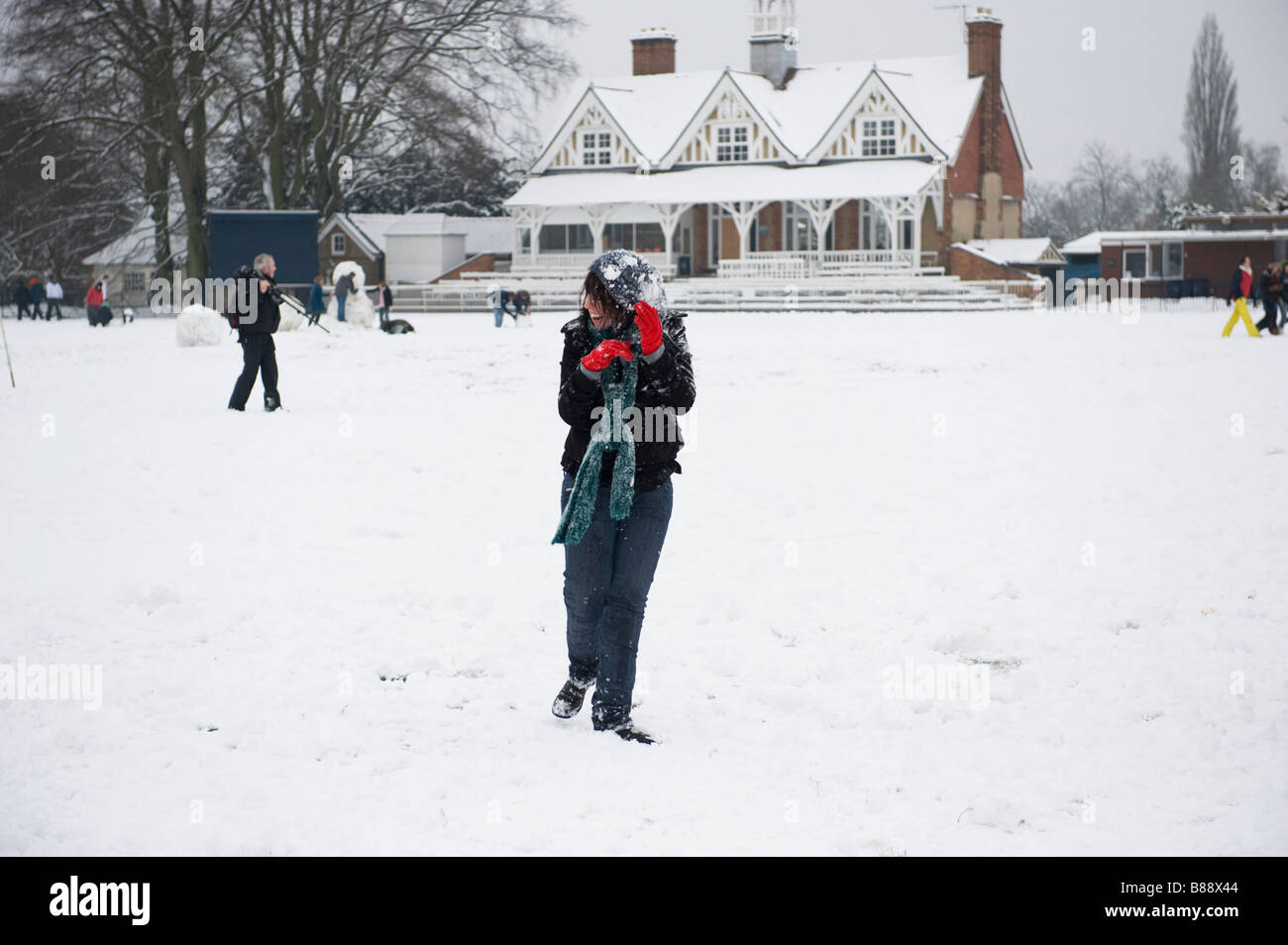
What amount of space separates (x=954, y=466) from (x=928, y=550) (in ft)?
10.1

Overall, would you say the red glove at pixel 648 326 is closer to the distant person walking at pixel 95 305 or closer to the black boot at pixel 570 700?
the black boot at pixel 570 700

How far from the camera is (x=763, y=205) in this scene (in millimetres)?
49438

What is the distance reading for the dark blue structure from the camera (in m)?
40.5

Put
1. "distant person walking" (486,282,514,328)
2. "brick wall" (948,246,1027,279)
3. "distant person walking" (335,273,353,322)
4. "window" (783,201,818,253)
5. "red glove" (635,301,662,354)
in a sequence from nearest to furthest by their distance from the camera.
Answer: "red glove" (635,301,662,354), "distant person walking" (335,273,353,322), "distant person walking" (486,282,514,328), "brick wall" (948,246,1027,279), "window" (783,201,818,253)

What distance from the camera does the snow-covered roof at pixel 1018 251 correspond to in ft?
164

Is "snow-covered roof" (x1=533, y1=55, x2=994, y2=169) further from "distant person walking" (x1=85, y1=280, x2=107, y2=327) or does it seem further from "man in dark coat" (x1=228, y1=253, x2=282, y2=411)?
"man in dark coat" (x1=228, y1=253, x2=282, y2=411)

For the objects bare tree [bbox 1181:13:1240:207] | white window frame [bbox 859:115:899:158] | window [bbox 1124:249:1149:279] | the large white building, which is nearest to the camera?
the large white building

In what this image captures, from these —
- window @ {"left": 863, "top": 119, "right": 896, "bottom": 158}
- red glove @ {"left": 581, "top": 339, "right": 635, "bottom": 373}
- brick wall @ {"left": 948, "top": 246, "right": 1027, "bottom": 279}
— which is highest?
window @ {"left": 863, "top": 119, "right": 896, "bottom": 158}

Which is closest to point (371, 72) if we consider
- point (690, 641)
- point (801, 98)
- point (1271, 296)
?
point (801, 98)

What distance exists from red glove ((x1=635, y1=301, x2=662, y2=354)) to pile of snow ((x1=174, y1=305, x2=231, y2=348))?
23265mm

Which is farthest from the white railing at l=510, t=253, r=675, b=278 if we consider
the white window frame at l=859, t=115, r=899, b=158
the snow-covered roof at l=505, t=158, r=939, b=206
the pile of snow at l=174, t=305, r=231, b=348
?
the pile of snow at l=174, t=305, r=231, b=348

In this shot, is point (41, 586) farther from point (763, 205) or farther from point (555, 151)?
point (555, 151)

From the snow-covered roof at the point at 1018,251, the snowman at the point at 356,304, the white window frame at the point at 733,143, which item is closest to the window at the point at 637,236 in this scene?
the white window frame at the point at 733,143
